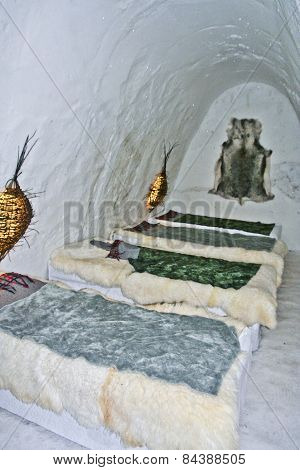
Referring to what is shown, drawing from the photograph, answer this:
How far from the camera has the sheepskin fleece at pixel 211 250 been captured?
4.12m

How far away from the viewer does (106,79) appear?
3.19 meters

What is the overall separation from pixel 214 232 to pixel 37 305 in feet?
10.1

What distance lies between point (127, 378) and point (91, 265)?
1.80m

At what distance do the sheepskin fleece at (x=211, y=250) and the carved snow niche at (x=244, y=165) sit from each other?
5.76 ft

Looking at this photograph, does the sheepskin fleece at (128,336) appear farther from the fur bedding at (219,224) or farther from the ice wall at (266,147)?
the ice wall at (266,147)

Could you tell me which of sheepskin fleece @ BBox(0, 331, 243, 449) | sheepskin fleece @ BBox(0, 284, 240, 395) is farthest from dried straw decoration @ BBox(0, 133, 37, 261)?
sheepskin fleece @ BBox(0, 331, 243, 449)

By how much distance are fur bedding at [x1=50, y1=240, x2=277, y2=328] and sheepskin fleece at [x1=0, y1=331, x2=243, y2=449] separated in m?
0.89

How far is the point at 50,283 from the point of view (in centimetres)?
309

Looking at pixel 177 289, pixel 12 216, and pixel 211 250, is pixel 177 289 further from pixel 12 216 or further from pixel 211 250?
pixel 12 216

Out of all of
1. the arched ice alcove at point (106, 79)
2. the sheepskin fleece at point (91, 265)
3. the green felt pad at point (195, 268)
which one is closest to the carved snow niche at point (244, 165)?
the arched ice alcove at point (106, 79)

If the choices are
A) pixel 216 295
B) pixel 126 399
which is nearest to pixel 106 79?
pixel 216 295

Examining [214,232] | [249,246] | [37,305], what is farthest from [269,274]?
[37,305]

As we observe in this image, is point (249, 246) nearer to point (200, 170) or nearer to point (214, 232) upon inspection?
point (214, 232)

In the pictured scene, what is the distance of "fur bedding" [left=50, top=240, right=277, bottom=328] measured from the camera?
3.00 meters
